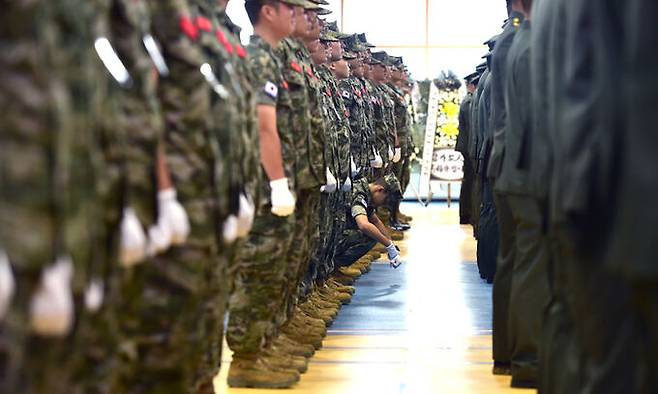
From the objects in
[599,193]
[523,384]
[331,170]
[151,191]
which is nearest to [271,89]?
[523,384]

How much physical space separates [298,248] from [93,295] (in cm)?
323

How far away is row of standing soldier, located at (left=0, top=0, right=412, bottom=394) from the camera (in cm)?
211

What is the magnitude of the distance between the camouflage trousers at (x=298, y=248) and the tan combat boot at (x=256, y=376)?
285mm

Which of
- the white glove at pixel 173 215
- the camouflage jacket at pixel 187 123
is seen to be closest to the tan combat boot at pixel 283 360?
the camouflage jacket at pixel 187 123

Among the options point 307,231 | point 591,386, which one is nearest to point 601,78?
point 591,386

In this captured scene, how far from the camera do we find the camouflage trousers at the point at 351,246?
349 inches

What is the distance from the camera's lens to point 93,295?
2326 mm

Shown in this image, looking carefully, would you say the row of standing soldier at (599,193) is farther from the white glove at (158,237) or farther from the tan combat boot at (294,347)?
the tan combat boot at (294,347)

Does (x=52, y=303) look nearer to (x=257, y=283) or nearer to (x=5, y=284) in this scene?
(x=5, y=284)

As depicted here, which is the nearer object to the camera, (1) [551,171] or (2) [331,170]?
(1) [551,171]

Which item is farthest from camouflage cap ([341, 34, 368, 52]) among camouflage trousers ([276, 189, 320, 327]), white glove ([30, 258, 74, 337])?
white glove ([30, 258, 74, 337])

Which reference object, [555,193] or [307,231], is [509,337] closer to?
[307,231]

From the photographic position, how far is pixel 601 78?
238 cm

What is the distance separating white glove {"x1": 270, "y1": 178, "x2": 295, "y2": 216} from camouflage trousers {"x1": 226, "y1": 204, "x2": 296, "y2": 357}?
0.93 ft
